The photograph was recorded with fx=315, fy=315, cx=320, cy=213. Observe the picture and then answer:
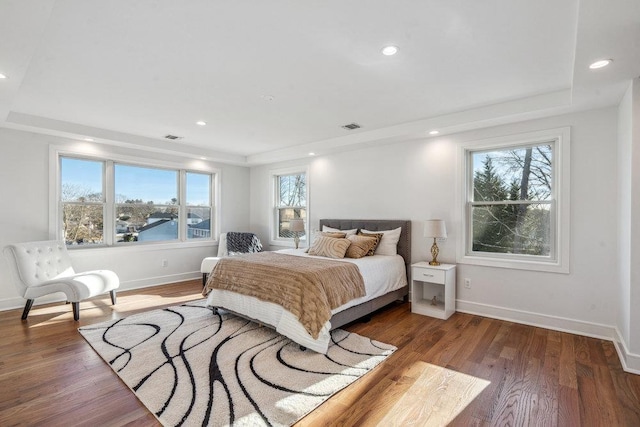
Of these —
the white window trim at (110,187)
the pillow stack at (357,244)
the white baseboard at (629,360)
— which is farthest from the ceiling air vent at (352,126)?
the white baseboard at (629,360)

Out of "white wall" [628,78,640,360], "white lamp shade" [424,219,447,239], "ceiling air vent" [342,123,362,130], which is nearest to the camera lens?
"white wall" [628,78,640,360]

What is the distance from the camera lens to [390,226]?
4.56m

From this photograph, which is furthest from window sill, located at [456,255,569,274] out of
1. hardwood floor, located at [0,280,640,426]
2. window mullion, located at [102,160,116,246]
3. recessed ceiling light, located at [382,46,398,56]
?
window mullion, located at [102,160,116,246]

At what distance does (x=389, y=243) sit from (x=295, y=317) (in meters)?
2.01

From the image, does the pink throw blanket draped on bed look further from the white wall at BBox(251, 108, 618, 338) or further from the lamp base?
the white wall at BBox(251, 108, 618, 338)

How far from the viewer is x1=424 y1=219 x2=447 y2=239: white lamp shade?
12.8 feet

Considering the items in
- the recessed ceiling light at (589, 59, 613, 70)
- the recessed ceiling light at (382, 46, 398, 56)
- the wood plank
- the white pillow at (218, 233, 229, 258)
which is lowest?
the wood plank

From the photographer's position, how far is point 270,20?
6.51 ft

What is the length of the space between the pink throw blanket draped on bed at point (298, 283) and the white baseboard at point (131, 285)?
2186 millimetres

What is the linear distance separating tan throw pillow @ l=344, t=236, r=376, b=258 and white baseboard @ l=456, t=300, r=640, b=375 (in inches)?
51.9

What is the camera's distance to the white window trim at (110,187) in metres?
4.39

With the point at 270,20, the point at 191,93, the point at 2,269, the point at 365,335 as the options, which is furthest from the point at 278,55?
the point at 2,269

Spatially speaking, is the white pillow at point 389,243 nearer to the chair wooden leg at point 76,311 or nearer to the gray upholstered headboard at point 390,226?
the gray upholstered headboard at point 390,226

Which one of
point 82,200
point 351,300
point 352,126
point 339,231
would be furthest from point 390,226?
point 82,200
